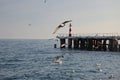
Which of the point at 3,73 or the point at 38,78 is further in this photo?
the point at 3,73

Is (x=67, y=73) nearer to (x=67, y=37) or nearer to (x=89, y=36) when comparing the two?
(x=89, y=36)

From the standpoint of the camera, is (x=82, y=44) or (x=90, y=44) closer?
(x=90, y=44)

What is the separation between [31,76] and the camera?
47.9 meters

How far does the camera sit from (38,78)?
46188mm

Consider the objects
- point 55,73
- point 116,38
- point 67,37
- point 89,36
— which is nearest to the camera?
point 55,73

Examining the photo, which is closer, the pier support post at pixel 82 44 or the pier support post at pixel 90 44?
the pier support post at pixel 90 44

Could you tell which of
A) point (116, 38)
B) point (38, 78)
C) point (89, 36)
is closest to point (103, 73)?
point (38, 78)

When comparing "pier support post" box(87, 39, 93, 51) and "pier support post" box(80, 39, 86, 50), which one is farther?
"pier support post" box(80, 39, 86, 50)

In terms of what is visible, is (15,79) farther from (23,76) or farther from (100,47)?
(100,47)

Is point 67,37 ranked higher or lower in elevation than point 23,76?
higher

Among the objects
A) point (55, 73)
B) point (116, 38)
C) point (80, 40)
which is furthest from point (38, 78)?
point (80, 40)

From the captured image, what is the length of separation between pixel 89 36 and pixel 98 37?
3430 millimetres

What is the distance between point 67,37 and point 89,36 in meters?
9.65

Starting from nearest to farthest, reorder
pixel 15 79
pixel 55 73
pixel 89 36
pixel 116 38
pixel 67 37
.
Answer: pixel 15 79 → pixel 55 73 → pixel 116 38 → pixel 89 36 → pixel 67 37
